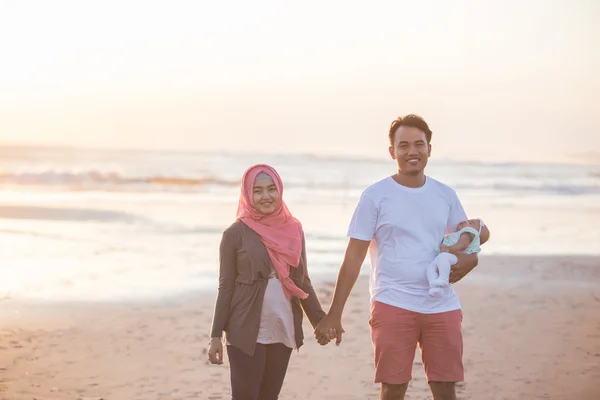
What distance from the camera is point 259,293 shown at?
189 inches

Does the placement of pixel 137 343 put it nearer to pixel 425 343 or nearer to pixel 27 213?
pixel 425 343

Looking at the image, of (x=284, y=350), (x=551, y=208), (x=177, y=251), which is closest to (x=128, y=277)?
(x=177, y=251)

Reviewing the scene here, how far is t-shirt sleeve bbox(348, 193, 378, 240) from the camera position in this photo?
4828 millimetres

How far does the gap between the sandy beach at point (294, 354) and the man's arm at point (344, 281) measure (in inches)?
91.8

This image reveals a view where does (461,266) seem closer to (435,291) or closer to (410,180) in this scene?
(435,291)

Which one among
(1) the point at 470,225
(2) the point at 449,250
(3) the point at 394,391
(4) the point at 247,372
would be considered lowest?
(3) the point at 394,391

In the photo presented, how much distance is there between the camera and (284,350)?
15.8 ft

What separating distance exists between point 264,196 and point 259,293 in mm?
509

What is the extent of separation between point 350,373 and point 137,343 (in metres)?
2.13

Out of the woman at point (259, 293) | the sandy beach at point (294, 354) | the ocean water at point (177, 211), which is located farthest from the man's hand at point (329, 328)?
the ocean water at point (177, 211)

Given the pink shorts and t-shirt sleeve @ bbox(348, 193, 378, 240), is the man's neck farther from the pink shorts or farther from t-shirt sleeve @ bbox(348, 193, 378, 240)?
the pink shorts

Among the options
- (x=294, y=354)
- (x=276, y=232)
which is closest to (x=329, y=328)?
(x=276, y=232)

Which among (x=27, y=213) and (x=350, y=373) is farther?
(x=27, y=213)

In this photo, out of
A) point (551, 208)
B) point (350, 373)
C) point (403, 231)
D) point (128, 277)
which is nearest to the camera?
point (403, 231)
